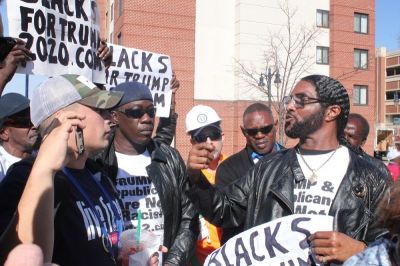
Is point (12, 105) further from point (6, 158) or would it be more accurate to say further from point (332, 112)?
point (332, 112)

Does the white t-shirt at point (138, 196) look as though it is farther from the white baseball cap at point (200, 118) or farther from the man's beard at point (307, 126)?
the man's beard at point (307, 126)

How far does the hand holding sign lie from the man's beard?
977 millimetres

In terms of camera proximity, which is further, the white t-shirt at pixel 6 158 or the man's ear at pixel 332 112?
the white t-shirt at pixel 6 158

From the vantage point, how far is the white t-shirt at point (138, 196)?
3697mm

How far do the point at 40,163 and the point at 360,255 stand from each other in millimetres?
1418

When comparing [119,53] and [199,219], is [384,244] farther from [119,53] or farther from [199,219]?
[119,53]

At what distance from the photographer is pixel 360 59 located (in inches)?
1314

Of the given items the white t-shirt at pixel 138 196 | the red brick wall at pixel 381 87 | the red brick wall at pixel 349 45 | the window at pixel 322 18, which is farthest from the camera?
the red brick wall at pixel 381 87

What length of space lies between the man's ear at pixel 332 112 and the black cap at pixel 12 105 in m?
3.03

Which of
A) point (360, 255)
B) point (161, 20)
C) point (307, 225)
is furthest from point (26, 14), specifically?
point (161, 20)

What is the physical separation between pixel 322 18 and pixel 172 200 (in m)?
30.6

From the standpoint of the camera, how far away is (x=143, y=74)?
5.44 meters

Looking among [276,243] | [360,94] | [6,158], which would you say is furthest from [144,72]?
[360,94]

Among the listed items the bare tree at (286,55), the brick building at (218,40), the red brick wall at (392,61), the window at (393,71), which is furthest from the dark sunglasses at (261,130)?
the window at (393,71)
